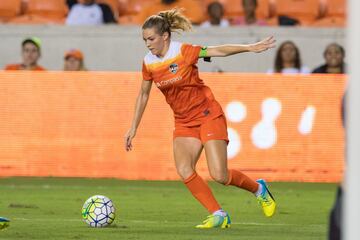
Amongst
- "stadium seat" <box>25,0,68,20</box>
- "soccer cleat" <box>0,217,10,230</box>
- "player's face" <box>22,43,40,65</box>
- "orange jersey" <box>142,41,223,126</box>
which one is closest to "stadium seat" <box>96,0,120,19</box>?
"stadium seat" <box>25,0,68,20</box>

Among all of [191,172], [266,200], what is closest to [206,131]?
[191,172]

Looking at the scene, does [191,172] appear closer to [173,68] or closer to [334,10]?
[173,68]

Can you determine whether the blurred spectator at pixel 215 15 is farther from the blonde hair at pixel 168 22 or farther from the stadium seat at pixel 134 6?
the blonde hair at pixel 168 22

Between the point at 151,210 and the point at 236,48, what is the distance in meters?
2.98

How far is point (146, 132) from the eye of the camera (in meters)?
15.1

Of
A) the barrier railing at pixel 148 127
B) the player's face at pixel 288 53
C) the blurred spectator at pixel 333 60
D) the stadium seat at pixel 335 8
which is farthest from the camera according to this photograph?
the stadium seat at pixel 335 8

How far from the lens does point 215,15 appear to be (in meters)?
18.1

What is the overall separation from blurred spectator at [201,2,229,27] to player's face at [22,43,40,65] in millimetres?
3073

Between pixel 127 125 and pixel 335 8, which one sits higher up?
pixel 335 8

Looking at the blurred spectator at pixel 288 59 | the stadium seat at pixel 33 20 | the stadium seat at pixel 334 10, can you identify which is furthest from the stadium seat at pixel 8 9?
the stadium seat at pixel 334 10

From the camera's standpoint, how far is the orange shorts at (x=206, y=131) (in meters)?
9.12

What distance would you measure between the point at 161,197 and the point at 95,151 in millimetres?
2405

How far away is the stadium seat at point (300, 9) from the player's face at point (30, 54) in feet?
14.9

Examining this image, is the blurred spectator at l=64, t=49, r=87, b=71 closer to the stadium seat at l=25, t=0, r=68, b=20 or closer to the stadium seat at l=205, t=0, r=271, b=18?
the stadium seat at l=25, t=0, r=68, b=20
